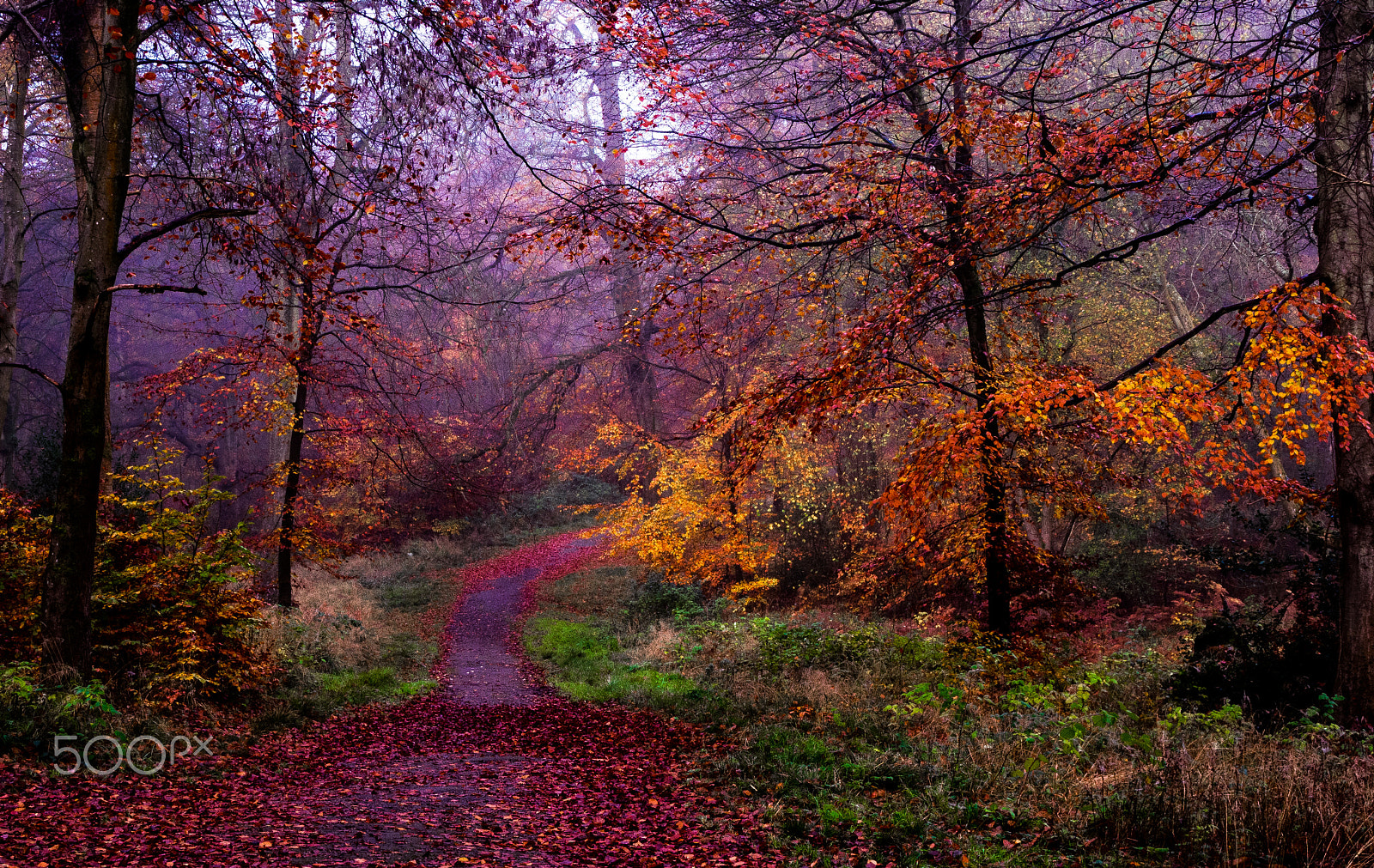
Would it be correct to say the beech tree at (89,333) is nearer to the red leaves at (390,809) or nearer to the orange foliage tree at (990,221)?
the red leaves at (390,809)

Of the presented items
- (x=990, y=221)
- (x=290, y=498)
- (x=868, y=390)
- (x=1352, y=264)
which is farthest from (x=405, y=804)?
(x=1352, y=264)

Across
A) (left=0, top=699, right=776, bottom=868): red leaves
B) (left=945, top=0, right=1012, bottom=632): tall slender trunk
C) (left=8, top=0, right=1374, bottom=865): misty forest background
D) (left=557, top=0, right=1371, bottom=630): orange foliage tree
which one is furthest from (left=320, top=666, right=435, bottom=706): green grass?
(left=945, top=0, right=1012, bottom=632): tall slender trunk

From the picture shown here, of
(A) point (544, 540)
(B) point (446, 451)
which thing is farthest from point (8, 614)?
(A) point (544, 540)

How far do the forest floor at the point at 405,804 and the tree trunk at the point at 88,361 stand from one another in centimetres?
156

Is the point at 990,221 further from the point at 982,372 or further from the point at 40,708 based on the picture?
the point at 40,708

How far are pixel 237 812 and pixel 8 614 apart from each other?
334 cm

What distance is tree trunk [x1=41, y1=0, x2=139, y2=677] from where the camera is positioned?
20.0 ft

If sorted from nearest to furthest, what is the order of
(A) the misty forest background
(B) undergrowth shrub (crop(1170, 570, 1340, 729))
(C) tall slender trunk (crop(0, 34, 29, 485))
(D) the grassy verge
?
1. (D) the grassy verge
2. (A) the misty forest background
3. (B) undergrowth shrub (crop(1170, 570, 1340, 729))
4. (C) tall slender trunk (crop(0, 34, 29, 485))

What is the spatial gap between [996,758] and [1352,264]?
4.88 metres

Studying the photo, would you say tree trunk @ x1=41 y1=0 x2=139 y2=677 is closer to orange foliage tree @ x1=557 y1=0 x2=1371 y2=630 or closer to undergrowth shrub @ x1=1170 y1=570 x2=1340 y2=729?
orange foliage tree @ x1=557 y1=0 x2=1371 y2=630

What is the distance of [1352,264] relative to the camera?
20.8 feet

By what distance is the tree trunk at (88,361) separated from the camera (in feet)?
20.0

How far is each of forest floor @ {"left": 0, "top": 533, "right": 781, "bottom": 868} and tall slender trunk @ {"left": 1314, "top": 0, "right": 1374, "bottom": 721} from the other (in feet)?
16.5

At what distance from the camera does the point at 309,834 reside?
15.0 ft
